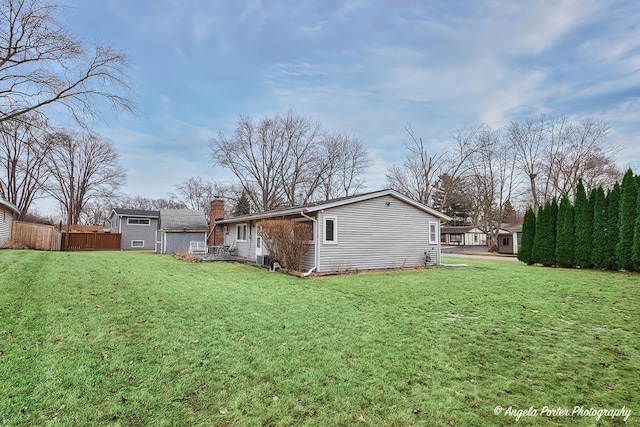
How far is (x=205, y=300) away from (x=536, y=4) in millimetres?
13163

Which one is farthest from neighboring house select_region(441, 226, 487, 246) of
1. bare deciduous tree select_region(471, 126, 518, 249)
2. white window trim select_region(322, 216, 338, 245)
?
white window trim select_region(322, 216, 338, 245)

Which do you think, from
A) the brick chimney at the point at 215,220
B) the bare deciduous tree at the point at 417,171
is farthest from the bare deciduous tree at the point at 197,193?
the bare deciduous tree at the point at 417,171

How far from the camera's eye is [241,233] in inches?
736

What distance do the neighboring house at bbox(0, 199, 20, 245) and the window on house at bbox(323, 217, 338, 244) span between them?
61.1 ft

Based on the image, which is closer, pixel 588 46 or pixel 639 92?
pixel 588 46

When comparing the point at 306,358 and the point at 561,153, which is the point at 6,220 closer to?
the point at 306,358

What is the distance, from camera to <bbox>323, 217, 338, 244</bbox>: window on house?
1206 centimetres

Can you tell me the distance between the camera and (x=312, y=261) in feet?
39.7

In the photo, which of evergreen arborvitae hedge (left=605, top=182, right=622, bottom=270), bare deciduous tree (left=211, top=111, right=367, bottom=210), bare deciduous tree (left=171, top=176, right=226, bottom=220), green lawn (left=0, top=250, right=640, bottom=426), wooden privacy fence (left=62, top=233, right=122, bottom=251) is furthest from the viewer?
bare deciduous tree (left=171, top=176, right=226, bottom=220)

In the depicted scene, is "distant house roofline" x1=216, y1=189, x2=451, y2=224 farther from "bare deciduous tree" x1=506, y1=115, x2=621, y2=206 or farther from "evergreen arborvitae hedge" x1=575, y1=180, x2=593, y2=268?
"bare deciduous tree" x1=506, y1=115, x2=621, y2=206

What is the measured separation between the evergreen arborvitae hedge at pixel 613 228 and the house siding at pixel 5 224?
30989 millimetres

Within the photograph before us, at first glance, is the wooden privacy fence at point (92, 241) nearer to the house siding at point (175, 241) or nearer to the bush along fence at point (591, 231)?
the house siding at point (175, 241)

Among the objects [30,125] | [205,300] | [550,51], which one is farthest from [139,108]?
[550,51]

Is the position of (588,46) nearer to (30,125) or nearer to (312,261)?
(312,261)
